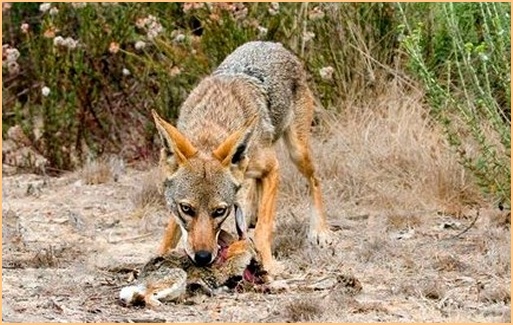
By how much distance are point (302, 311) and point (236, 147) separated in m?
1.11

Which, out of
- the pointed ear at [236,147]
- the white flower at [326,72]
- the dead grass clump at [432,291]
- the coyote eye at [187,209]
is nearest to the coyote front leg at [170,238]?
the pointed ear at [236,147]

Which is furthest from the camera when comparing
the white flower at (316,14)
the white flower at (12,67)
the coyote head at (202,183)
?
the white flower at (12,67)

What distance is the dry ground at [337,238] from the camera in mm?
6762

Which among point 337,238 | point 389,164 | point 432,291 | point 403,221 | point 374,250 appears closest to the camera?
point 432,291

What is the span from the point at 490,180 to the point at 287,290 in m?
2.23

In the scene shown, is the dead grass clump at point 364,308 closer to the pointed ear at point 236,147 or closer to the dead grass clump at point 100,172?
the pointed ear at point 236,147

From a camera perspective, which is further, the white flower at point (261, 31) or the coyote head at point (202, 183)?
the white flower at point (261, 31)

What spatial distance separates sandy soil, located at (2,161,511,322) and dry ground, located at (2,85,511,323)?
0.01 meters

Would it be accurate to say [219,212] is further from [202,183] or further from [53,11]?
[53,11]

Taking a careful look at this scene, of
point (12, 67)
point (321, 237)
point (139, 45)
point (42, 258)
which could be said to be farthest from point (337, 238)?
point (12, 67)

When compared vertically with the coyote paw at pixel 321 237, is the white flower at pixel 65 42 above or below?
above

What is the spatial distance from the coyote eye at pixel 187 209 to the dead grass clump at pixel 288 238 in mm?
1437

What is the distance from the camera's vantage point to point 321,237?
8.84m

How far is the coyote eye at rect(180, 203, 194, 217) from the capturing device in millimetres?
6930
